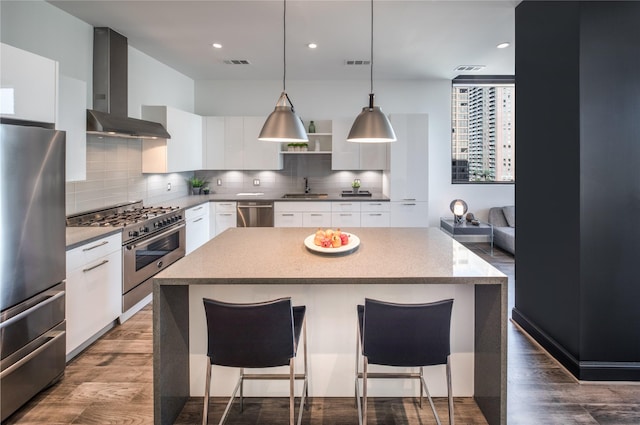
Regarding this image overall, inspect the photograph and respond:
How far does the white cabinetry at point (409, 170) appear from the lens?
5.96m

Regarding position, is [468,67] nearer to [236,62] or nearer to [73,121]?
[236,62]

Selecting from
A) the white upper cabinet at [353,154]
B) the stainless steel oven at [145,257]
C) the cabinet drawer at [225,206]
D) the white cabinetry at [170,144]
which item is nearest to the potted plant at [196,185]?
the white cabinetry at [170,144]

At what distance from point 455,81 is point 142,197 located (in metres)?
5.09

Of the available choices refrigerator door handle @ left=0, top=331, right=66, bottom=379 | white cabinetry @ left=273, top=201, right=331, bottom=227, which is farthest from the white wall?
refrigerator door handle @ left=0, top=331, right=66, bottom=379

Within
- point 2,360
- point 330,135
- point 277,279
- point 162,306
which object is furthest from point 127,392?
point 330,135

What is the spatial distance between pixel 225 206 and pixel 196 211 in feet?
1.99

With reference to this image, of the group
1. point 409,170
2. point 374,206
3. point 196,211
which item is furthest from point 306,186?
point 196,211

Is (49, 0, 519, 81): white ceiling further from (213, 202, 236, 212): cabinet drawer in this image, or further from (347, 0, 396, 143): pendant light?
(213, 202, 236, 212): cabinet drawer

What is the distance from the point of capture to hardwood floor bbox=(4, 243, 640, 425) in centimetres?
231

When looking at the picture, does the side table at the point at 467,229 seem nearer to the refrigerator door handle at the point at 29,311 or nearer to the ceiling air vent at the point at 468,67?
the ceiling air vent at the point at 468,67

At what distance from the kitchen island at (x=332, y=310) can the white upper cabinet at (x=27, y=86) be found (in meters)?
1.33

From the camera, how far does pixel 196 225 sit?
217 inches

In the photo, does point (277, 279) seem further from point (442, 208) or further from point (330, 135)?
point (442, 208)

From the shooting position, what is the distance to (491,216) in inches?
266
